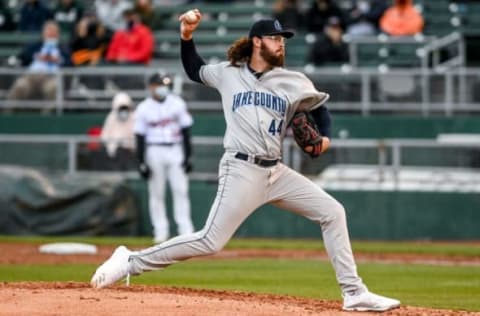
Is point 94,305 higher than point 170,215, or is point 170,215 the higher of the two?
point 94,305

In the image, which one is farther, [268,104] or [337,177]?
[337,177]

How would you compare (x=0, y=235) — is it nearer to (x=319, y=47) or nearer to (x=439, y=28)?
(x=319, y=47)

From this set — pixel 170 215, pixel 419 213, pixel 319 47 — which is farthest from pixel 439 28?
pixel 170 215

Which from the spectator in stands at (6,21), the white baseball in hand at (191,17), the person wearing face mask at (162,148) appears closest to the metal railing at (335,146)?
the person wearing face mask at (162,148)

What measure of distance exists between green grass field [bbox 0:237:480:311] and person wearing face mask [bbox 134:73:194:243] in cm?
236

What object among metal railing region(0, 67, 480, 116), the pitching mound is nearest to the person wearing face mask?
metal railing region(0, 67, 480, 116)

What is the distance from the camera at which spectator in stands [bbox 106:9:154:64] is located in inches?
872

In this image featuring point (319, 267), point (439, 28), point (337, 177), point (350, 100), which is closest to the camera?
point (319, 267)

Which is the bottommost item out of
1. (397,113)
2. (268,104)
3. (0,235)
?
(0,235)

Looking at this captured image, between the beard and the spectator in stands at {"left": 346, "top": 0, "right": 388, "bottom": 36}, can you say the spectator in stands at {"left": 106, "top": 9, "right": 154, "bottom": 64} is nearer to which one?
the spectator in stands at {"left": 346, "top": 0, "right": 388, "bottom": 36}

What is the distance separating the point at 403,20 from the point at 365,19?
3.29 feet

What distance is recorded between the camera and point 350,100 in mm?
20188

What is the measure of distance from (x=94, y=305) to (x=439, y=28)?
14725 millimetres

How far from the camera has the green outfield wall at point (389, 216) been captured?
18.9 meters
